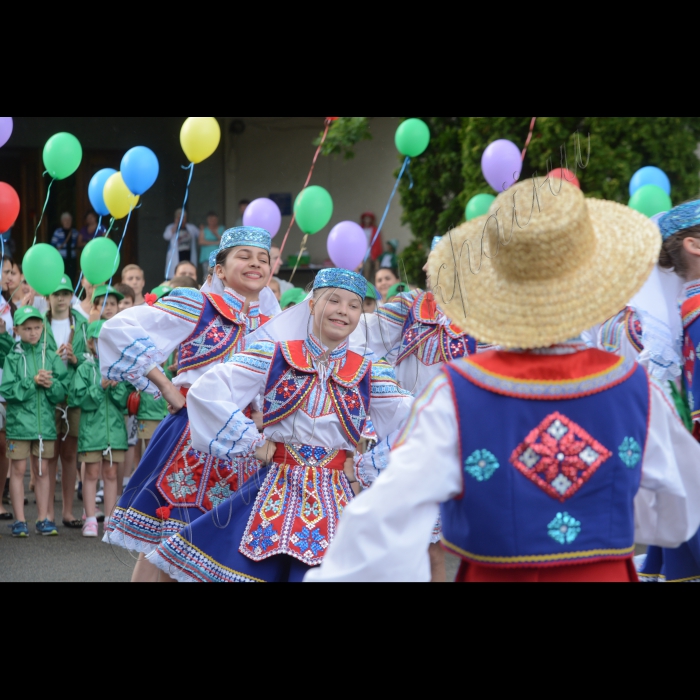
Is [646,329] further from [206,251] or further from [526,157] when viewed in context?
[206,251]

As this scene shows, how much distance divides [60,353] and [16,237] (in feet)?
19.3

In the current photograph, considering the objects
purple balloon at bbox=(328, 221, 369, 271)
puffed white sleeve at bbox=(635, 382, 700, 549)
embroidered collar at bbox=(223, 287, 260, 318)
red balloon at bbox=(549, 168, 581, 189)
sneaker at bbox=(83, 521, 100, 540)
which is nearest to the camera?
puffed white sleeve at bbox=(635, 382, 700, 549)

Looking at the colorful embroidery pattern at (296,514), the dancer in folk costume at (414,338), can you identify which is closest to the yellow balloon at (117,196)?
the dancer in folk costume at (414,338)

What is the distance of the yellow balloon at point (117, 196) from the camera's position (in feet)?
21.4

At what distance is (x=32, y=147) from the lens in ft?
38.1

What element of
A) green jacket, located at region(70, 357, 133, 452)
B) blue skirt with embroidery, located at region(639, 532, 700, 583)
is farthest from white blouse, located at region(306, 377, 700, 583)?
green jacket, located at region(70, 357, 133, 452)

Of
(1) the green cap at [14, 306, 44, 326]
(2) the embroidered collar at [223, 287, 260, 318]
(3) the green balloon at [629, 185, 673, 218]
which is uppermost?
(3) the green balloon at [629, 185, 673, 218]

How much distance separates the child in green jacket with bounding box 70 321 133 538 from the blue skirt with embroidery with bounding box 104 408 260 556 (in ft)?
8.01

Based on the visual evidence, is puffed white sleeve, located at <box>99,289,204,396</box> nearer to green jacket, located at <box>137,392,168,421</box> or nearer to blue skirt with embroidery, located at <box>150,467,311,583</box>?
blue skirt with embroidery, located at <box>150,467,311,583</box>

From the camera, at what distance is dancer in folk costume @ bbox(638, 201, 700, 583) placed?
3125mm

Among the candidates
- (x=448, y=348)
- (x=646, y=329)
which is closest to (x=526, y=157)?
(x=448, y=348)

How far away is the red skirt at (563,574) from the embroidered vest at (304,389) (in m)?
1.29

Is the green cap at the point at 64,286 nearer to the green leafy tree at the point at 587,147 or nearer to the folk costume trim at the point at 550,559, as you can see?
the green leafy tree at the point at 587,147

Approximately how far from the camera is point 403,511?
1.87 m
